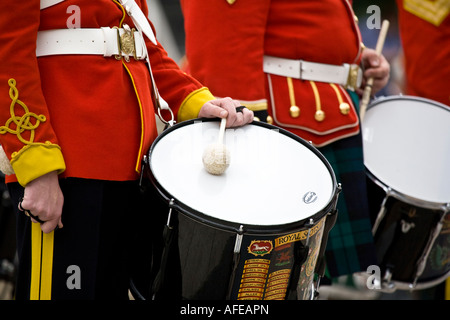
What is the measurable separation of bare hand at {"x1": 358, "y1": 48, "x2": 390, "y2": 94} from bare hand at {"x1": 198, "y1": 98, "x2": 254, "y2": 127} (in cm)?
101

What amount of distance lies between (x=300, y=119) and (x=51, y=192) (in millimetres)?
1133

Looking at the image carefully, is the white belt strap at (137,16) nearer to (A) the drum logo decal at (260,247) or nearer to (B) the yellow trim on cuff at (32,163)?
(B) the yellow trim on cuff at (32,163)

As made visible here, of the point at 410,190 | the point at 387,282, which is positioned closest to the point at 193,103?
the point at 410,190

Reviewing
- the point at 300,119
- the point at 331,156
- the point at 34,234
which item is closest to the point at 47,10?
the point at 34,234

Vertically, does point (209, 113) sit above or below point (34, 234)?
above

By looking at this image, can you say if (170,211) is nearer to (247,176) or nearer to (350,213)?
(247,176)

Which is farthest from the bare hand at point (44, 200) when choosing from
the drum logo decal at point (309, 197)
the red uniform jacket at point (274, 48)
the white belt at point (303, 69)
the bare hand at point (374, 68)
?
the bare hand at point (374, 68)

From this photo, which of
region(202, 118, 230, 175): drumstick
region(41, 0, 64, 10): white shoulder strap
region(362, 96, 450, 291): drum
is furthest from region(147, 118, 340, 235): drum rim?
region(362, 96, 450, 291): drum

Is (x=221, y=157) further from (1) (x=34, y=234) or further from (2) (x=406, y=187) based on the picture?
(2) (x=406, y=187)

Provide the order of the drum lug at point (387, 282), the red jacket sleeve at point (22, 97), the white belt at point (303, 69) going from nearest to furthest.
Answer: the red jacket sleeve at point (22, 97) < the white belt at point (303, 69) < the drum lug at point (387, 282)

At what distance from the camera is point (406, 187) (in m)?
2.47

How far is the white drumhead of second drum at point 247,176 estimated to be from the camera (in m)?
1.56

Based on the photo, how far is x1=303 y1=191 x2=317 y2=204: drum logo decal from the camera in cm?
166

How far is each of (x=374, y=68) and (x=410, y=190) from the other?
56 centimetres
